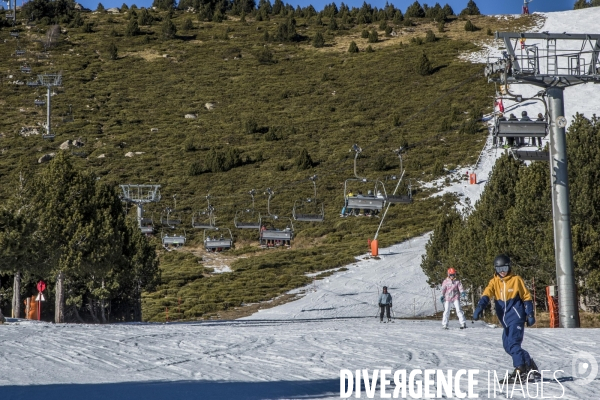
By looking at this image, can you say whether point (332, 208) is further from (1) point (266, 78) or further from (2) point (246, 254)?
(1) point (266, 78)

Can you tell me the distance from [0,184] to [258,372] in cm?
6753

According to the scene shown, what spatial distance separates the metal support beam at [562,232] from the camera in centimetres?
2164

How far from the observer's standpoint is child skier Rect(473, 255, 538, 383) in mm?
10172

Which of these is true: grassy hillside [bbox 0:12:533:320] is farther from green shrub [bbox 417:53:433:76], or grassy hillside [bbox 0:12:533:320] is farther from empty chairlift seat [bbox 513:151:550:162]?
empty chairlift seat [bbox 513:151:550:162]

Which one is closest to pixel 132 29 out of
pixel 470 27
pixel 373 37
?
pixel 373 37

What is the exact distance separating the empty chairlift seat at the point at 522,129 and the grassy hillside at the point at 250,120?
1033 inches

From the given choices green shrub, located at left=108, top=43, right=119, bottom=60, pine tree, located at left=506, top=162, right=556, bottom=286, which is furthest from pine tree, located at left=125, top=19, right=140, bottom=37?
pine tree, located at left=506, top=162, right=556, bottom=286

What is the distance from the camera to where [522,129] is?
22266mm

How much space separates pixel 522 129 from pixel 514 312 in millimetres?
12934

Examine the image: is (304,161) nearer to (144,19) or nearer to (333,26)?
(333,26)

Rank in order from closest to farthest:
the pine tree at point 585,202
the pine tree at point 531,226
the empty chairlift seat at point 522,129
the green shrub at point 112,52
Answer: the empty chairlift seat at point 522,129
the pine tree at point 585,202
the pine tree at point 531,226
the green shrub at point 112,52

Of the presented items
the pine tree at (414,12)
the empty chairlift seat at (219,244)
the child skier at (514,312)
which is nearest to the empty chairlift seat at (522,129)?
the child skier at (514,312)

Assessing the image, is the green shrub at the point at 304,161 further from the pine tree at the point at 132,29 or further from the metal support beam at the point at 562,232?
the pine tree at the point at 132,29

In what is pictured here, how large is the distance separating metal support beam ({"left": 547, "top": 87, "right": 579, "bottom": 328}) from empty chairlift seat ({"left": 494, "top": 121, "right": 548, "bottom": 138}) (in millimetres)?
570
